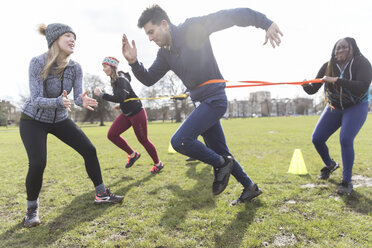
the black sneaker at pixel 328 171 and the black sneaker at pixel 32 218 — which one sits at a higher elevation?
the black sneaker at pixel 32 218

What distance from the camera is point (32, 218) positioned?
2.82m

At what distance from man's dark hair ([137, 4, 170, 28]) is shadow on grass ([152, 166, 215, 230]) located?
90.9 inches

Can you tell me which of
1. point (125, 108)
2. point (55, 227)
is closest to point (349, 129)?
point (125, 108)

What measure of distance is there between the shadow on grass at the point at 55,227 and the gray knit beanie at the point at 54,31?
221cm

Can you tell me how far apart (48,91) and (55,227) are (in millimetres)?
1642

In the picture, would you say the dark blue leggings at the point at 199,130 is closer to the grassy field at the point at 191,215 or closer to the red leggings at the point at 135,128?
the grassy field at the point at 191,215

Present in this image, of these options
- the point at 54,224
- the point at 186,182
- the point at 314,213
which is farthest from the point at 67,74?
the point at 314,213

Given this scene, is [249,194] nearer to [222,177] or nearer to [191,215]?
[222,177]

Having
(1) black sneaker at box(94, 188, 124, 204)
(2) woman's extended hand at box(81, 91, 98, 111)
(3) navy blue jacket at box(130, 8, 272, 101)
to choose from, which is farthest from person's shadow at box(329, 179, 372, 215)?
(2) woman's extended hand at box(81, 91, 98, 111)

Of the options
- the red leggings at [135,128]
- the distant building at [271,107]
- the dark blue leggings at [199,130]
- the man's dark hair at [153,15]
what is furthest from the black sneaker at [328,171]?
the distant building at [271,107]

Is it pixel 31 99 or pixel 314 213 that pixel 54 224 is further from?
pixel 314 213

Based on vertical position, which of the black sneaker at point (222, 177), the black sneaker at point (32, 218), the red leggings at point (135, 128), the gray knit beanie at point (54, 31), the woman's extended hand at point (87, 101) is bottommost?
the black sneaker at point (32, 218)

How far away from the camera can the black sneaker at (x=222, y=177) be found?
2770 mm

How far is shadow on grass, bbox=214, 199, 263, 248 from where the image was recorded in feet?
7.55
